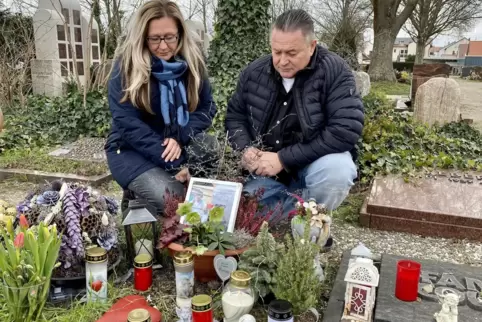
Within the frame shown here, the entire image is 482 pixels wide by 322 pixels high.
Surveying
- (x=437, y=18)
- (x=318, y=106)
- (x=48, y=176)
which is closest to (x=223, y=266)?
(x=318, y=106)

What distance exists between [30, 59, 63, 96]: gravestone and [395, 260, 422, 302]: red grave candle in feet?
25.1

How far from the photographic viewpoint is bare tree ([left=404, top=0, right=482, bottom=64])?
91.8ft

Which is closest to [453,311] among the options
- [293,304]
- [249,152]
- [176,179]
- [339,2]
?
[293,304]

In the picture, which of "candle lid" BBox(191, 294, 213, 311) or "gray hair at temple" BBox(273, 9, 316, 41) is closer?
"candle lid" BBox(191, 294, 213, 311)

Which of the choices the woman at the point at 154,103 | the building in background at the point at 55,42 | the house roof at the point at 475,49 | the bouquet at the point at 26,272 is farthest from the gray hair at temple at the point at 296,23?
the house roof at the point at 475,49

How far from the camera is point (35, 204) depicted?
2.20 metres

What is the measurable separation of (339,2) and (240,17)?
72.3 feet

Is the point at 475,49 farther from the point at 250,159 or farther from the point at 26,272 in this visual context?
the point at 26,272

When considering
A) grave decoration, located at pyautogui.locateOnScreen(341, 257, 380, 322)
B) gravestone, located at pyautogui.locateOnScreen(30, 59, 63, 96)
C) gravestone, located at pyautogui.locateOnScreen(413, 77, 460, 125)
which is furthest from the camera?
gravestone, located at pyautogui.locateOnScreen(30, 59, 63, 96)

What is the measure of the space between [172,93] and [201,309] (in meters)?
1.44

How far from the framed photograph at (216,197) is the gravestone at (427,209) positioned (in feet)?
4.18

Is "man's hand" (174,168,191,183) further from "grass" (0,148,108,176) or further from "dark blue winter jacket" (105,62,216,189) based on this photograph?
"grass" (0,148,108,176)

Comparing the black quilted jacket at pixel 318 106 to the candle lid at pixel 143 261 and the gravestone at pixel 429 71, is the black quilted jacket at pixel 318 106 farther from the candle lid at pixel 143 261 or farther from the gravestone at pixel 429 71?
the gravestone at pixel 429 71

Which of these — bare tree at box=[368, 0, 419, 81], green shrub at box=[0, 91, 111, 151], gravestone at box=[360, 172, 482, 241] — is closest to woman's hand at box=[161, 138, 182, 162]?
gravestone at box=[360, 172, 482, 241]
